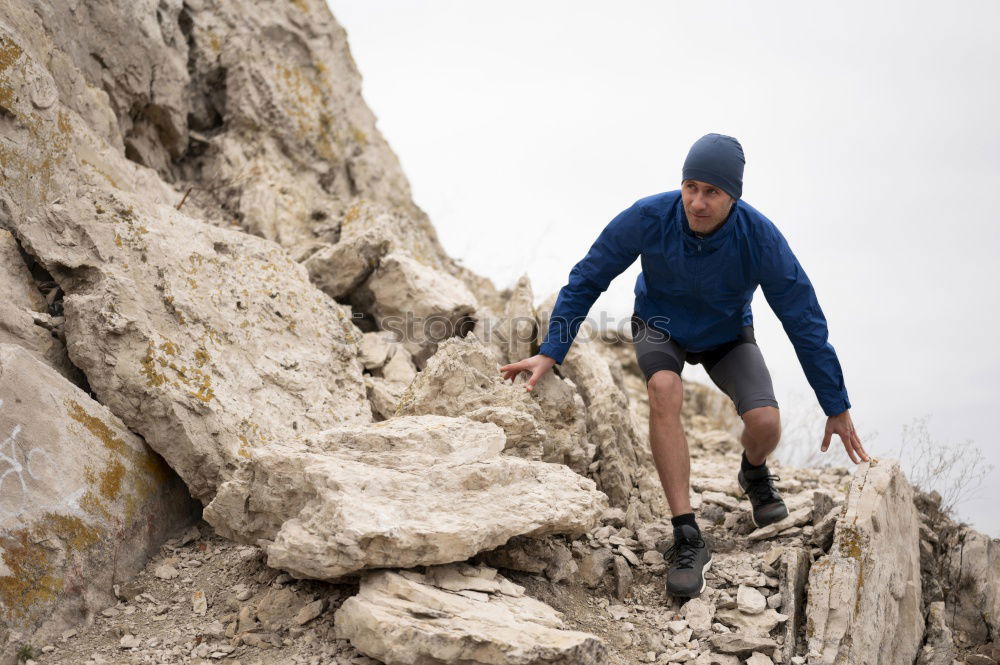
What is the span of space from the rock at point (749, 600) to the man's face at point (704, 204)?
2.34 metres

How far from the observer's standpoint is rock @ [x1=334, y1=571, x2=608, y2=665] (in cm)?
351

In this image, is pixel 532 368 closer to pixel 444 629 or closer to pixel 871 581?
pixel 444 629

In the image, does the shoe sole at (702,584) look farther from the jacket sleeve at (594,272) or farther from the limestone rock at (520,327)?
the limestone rock at (520,327)

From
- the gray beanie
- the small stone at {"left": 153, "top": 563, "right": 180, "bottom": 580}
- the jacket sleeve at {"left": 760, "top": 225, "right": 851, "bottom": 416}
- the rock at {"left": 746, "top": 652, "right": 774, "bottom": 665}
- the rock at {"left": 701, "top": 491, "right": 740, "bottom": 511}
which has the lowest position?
the small stone at {"left": 153, "top": 563, "right": 180, "bottom": 580}

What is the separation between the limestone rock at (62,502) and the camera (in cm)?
401

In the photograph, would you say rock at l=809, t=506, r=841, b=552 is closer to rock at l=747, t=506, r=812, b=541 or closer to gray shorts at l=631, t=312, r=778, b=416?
rock at l=747, t=506, r=812, b=541

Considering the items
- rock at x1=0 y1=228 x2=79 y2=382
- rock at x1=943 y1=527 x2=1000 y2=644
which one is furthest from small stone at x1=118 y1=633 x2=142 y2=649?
rock at x1=943 y1=527 x2=1000 y2=644

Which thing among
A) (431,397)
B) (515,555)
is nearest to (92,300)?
(431,397)

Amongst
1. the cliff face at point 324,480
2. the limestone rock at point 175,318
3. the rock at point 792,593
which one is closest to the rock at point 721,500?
the cliff face at point 324,480

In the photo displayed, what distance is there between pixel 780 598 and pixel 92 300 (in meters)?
4.95

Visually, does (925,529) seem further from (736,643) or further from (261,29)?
(261,29)

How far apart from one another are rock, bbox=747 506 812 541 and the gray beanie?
8.00ft

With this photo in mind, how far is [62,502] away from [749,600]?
418 cm

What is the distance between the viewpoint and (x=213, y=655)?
155 inches
